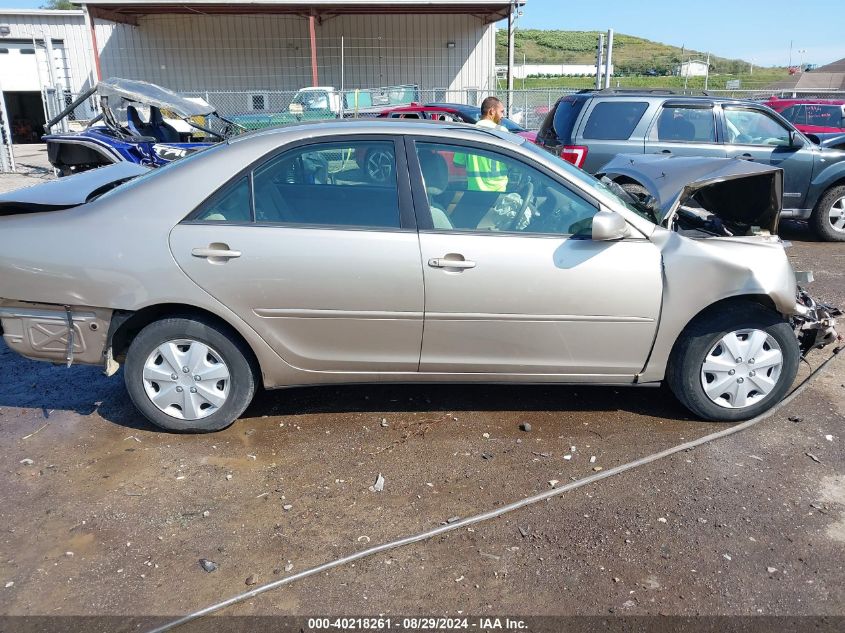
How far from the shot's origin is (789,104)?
17328 millimetres

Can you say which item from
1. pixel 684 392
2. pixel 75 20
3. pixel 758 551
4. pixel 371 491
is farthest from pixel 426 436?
pixel 75 20

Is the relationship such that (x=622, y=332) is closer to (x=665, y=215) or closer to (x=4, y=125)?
(x=665, y=215)

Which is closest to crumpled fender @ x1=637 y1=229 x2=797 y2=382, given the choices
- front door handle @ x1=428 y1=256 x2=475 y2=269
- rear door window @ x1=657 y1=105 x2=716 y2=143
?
front door handle @ x1=428 y1=256 x2=475 y2=269

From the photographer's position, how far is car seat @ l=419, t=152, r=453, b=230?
3.76 metres

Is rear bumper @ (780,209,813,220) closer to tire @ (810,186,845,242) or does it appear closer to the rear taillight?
tire @ (810,186,845,242)

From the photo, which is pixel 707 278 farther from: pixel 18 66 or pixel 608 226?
→ pixel 18 66

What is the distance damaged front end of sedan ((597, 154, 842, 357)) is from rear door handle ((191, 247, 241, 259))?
2.41 meters

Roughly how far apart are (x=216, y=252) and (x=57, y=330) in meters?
1.00

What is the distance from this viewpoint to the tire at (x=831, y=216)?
916cm

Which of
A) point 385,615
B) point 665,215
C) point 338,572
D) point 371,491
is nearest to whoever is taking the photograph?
point 385,615

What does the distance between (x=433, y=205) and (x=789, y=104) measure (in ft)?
55.7

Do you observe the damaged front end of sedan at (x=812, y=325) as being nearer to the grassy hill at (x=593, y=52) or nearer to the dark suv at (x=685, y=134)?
the dark suv at (x=685, y=134)

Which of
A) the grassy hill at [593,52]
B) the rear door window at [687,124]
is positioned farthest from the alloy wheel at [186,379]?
the grassy hill at [593,52]

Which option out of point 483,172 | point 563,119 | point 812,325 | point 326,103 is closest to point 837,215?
point 563,119
